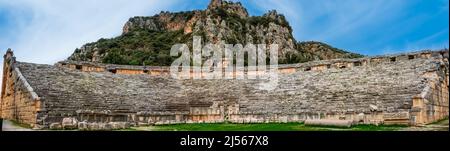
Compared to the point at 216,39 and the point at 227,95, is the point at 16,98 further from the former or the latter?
the point at 216,39

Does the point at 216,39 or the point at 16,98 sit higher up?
the point at 216,39

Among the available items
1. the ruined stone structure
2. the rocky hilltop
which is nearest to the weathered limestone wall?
the ruined stone structure

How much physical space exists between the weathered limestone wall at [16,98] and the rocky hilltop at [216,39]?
31035 mm

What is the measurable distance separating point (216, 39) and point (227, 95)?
41552mm

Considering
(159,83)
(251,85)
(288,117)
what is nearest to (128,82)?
(159,83)

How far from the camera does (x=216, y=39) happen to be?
6631 cm

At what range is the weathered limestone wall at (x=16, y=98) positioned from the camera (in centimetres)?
1927

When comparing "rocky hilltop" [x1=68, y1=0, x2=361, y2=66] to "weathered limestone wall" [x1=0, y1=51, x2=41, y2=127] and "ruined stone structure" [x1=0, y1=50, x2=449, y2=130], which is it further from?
"weathered limestone wall" [x1=0, y1=51, x2=41, y2=127]

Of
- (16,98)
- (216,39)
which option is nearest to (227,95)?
(16,98)

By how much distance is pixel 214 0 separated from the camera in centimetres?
8894

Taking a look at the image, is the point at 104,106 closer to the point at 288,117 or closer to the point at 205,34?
the point at 288,117

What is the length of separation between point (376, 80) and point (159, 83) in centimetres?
1174

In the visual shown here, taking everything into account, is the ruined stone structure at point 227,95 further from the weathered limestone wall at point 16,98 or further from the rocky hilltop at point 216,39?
the rocky hilltop at point 216,39

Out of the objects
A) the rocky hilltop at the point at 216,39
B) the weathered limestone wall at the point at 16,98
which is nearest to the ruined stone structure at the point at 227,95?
the weathered limestone wall at the point at 16,98
